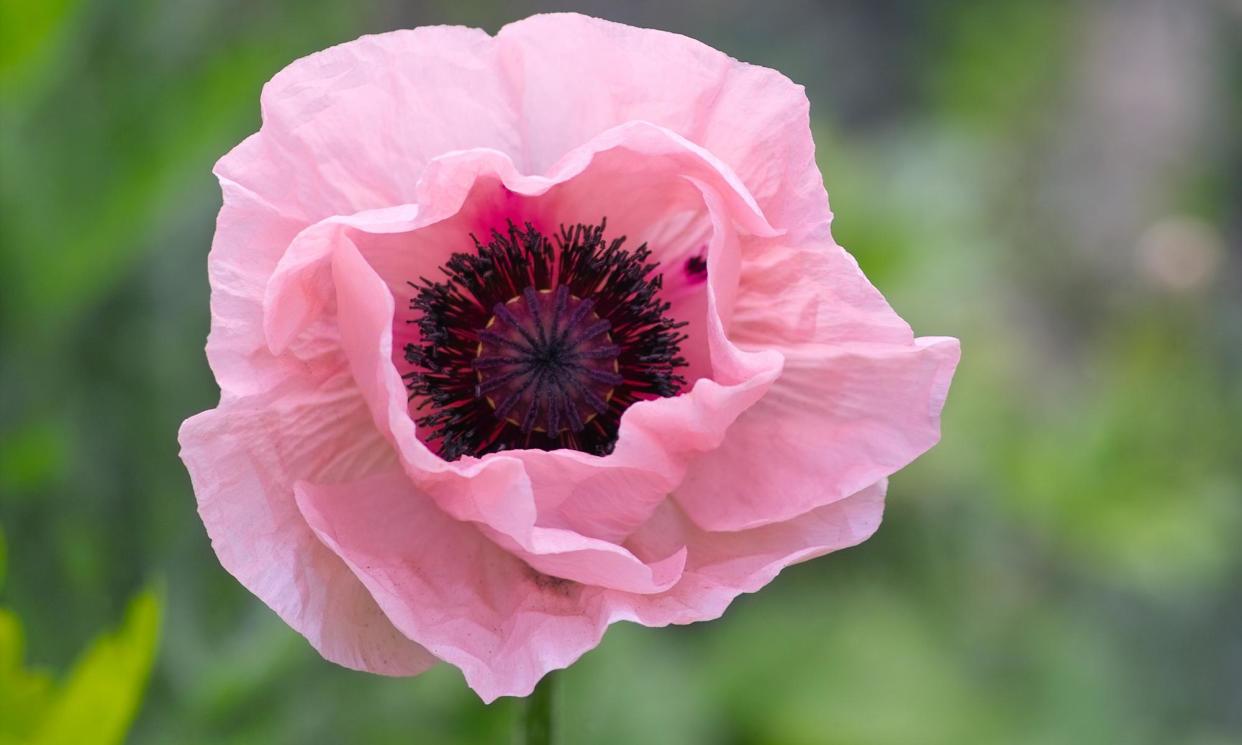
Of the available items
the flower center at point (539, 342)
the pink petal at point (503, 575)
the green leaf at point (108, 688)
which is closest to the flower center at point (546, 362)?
the flower center at point (539, 342)

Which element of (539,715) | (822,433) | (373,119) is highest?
(373,119)

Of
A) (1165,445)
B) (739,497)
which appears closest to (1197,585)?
(1165,445)

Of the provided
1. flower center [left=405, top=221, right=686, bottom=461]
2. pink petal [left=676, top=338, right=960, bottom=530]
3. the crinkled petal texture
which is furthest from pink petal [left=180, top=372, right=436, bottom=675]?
pink petal [left=676, top=338, right=960, bottom=530]

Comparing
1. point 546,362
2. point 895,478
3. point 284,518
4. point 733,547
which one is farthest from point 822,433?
point 895,478

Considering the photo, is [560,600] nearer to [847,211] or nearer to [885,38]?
[847,211]

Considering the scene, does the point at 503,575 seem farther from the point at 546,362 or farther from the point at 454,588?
the point at 546,362

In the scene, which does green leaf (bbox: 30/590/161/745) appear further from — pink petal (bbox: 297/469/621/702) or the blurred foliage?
pink petal (bbox: 297/469/621/702)
